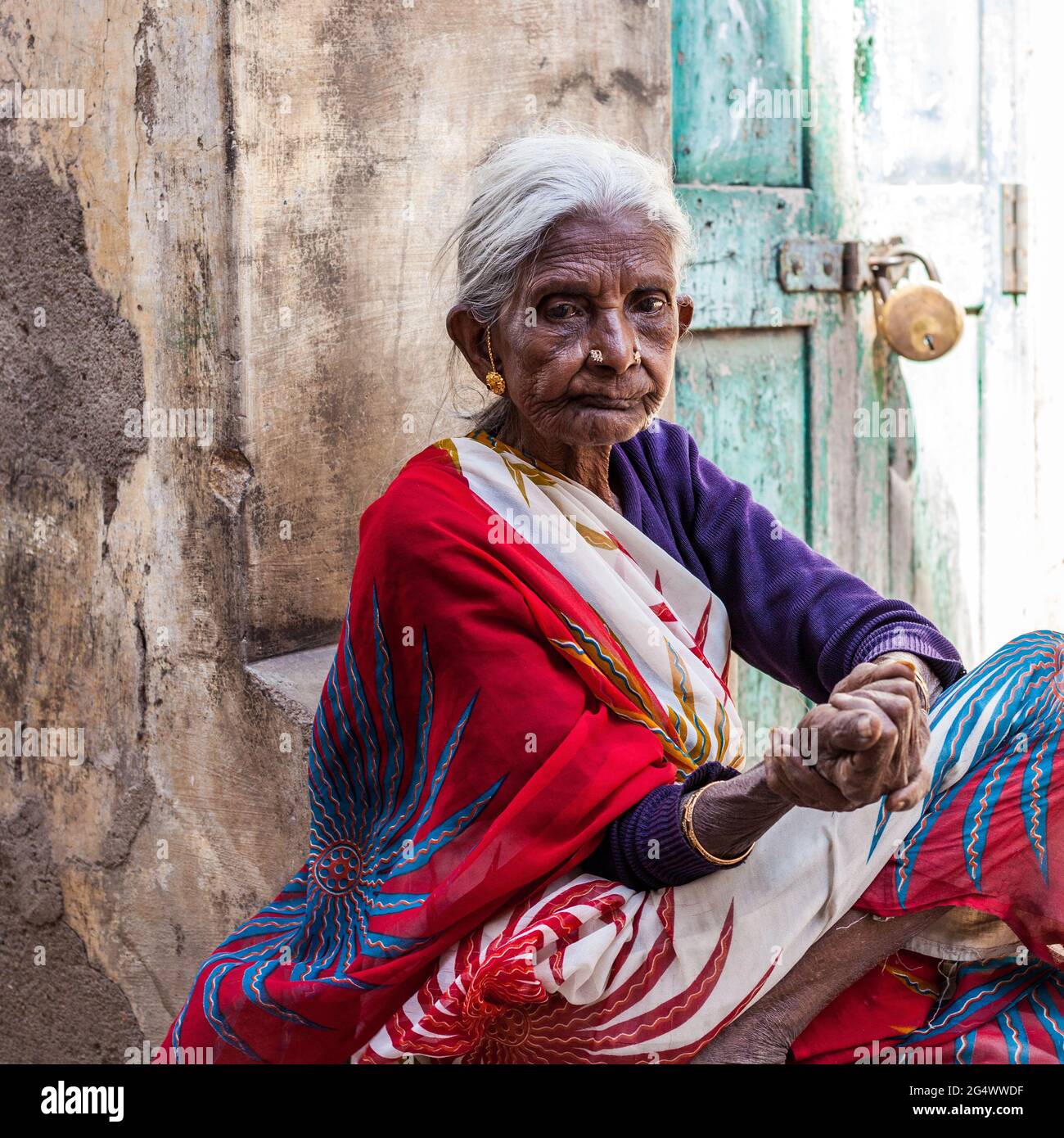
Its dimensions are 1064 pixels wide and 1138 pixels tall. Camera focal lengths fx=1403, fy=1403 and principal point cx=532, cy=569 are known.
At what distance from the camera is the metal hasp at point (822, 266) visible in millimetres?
3180

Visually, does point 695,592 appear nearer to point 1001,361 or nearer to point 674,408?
point 674,408

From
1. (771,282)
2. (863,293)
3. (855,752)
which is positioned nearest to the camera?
(855,752)

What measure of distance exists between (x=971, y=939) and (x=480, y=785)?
66 cm

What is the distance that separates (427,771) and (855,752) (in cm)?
55

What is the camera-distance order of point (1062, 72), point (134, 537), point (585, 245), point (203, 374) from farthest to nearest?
point (1062, 72)
point (134, 537)
point (203, 374)
point (585, 245)

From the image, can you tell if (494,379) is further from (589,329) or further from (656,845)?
(656,845)

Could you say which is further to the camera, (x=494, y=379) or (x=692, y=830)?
(x=494, y=379)

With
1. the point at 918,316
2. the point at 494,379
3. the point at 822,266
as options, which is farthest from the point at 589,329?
the point at 918,316

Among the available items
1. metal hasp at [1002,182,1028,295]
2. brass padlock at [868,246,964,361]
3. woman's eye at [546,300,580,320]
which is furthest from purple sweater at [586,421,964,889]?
Result: metal hasp at [1002,182,1028,295]

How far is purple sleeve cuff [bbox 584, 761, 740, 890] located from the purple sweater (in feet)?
1.20

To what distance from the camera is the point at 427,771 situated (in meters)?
1.79

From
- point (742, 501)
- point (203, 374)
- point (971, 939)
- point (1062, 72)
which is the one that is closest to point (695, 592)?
point (742, 501)

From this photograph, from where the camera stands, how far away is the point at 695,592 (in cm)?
210

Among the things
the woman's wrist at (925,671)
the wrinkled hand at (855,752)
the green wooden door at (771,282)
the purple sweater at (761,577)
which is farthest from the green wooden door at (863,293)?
the wrinkled hand at (855,752)
